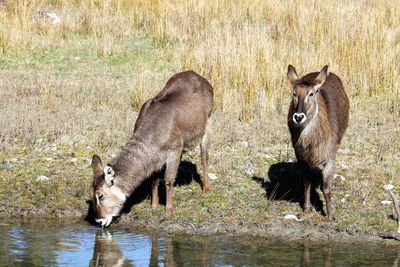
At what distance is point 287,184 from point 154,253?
2.69 metres

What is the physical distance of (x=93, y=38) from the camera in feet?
53.6

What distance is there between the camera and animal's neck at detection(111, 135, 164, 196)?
25.7 ft

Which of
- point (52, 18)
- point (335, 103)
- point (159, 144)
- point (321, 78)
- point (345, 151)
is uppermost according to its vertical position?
point (52, 18)

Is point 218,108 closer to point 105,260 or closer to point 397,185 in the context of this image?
point 397,185

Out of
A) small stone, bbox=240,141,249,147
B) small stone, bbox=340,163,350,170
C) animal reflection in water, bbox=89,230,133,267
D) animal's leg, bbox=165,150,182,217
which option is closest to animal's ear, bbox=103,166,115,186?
animal reflection in water, bbox=89,230,133,267

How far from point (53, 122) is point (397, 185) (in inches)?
217

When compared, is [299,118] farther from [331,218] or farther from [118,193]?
[118,193]

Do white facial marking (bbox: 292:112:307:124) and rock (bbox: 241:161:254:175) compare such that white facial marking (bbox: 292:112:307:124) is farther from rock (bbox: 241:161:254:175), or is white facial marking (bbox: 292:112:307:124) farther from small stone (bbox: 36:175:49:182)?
small stone (bbox: 36:175:49:182)

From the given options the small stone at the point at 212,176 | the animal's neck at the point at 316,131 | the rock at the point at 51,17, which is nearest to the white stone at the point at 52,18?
the rock at the point at 51,17

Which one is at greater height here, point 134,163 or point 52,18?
point 52,18

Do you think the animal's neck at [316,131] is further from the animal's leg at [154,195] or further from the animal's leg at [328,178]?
the animal's leg at [154,195]

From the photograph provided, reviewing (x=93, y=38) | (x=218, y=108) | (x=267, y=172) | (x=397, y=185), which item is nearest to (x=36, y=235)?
(x=267, y=172)

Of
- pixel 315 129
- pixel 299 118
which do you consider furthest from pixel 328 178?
pixel 299 118

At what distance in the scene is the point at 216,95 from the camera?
490 inches
